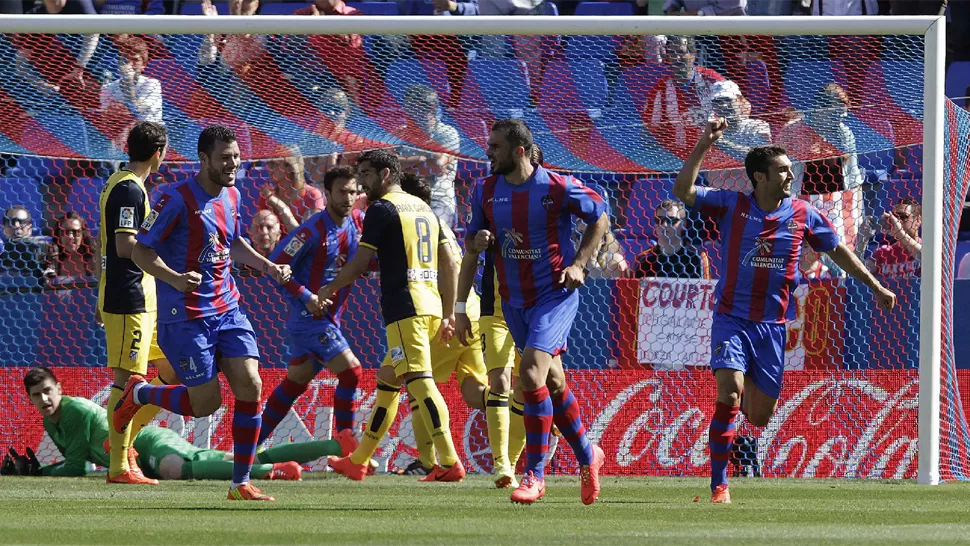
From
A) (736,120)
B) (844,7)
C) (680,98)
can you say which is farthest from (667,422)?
(844,7)

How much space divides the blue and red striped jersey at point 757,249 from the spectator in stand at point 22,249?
227 inches

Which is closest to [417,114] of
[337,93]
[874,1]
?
[337,93]

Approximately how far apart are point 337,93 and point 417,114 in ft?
2.06

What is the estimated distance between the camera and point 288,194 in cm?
1204

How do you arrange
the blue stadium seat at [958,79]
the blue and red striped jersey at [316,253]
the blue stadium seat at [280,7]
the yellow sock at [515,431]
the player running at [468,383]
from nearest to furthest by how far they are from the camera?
the player running at [468,383]
the yellow sock at [515,431]
the blue and red striped jersey at [316,253]
the blue stadium seat at [958,79]
the blue stadium seat at [280,7]

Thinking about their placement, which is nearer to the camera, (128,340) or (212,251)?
(212,251)

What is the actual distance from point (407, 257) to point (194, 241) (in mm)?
1836

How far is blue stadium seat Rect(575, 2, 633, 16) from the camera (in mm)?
15422

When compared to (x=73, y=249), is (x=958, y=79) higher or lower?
higher

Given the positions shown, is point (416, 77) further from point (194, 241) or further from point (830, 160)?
point (194, 241)

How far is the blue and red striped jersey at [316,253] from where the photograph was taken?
1003cm

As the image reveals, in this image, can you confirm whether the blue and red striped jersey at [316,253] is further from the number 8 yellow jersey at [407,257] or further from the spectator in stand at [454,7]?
the spectator in stand at [454,7]

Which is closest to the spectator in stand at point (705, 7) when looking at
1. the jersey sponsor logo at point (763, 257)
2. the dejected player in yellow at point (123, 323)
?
the jersey sponsor logo at point (763, 257)

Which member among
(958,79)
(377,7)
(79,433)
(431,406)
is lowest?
(79,433)
